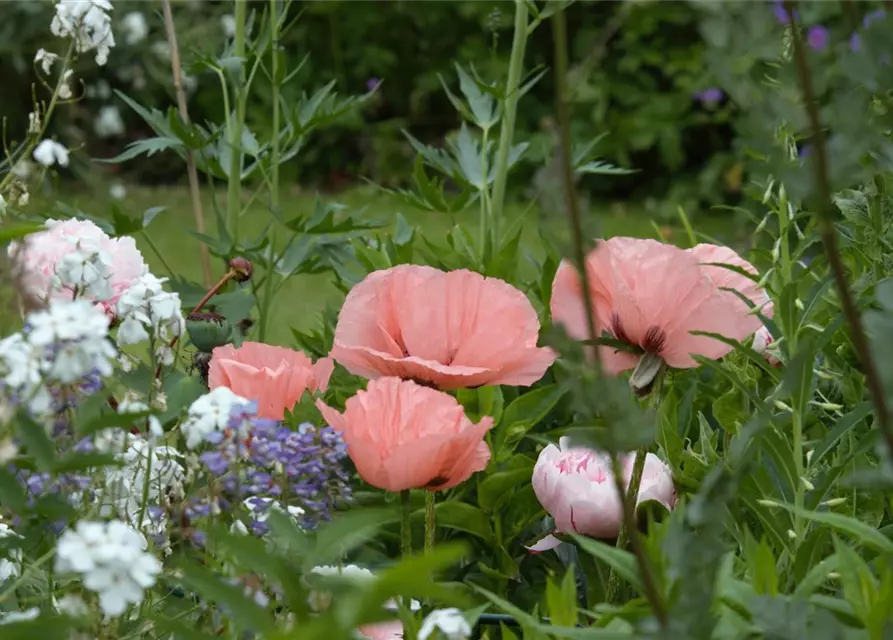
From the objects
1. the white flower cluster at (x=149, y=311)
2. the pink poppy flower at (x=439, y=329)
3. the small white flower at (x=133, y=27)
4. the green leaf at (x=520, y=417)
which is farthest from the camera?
the small white flower at (x=133, y=27)

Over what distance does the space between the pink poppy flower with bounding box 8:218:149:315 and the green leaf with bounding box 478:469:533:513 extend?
350mm

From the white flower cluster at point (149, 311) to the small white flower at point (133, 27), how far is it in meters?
3.19

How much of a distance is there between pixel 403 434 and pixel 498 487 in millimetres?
332

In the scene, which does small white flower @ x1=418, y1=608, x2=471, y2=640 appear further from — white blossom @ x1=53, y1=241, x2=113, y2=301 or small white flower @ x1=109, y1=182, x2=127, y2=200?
small white flower @ x1=109, y1=182, x2=127, y2=200

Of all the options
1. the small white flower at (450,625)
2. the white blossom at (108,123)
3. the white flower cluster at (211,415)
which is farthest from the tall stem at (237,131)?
the white blossom at (108,123)

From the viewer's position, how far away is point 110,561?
1.85 feet

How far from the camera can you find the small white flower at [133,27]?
13.7 feet

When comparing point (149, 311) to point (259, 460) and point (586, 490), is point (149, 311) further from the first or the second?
point (586, 490)

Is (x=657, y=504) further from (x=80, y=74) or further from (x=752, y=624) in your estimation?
(x=80, y=74)

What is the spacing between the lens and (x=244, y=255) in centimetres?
142

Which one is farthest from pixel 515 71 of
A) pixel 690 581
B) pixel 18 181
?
pixel 690 581

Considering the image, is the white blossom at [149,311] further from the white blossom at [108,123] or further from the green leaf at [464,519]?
the white blossom at [108,123]

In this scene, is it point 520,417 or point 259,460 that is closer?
point 259,460

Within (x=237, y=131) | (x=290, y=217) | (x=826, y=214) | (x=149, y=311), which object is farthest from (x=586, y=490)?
(x=290, y=217)
